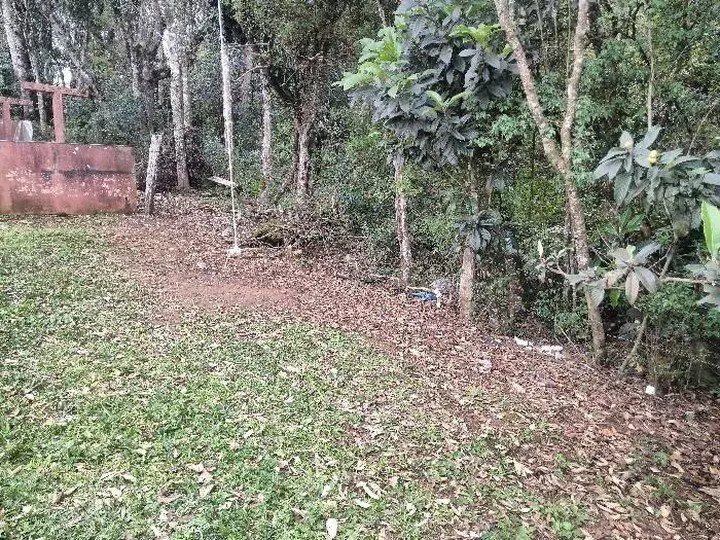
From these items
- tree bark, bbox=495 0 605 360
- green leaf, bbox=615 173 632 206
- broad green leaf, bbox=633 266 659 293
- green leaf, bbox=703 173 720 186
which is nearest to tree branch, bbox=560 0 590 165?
tree bark, bbox=495 0 605 360

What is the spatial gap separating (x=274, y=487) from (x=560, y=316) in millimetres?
2918

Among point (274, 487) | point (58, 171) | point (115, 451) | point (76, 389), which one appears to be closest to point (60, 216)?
point (58, 171)

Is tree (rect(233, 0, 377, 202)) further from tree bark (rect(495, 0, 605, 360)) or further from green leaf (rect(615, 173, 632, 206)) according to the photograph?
green leaf (rect(615, 173, 632, 206))

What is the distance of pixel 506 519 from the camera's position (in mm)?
2375

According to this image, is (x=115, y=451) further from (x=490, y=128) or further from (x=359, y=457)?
(x=490, y=128)

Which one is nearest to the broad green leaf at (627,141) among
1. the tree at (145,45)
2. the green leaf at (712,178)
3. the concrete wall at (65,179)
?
the green leaf at (712,178)

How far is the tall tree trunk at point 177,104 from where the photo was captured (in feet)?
31.2

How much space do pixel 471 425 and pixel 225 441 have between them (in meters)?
1.32

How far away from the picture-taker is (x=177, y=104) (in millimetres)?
9672

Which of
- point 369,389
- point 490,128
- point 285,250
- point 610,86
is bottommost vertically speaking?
point 369,389

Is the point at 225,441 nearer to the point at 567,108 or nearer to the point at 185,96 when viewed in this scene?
the point at 567,108

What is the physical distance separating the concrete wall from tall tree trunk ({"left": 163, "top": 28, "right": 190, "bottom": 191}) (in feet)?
8.45

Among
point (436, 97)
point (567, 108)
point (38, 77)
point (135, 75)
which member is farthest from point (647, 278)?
point (38, 77)

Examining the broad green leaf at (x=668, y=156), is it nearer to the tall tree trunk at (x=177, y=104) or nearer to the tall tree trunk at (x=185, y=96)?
the tall tree trunk at (x=177, y=104)
